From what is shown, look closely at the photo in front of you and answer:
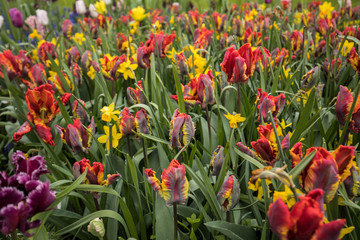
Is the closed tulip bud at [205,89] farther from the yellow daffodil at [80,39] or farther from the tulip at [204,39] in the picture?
the yellow daffodil at [80,39]

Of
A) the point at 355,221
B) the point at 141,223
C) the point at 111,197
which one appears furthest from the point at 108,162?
the point at 355,221

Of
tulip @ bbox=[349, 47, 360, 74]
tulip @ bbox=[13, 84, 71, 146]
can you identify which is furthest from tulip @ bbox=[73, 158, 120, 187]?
tulip @ bbox=[349, 47, 360, 74]

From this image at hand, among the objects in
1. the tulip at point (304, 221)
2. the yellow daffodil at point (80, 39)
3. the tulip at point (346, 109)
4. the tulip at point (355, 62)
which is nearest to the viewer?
the tulip at point (304, 221)

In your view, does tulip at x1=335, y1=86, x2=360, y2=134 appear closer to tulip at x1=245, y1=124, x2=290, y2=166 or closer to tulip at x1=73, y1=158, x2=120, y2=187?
tulip at x1=245, y1=124, x2=290, y2=166

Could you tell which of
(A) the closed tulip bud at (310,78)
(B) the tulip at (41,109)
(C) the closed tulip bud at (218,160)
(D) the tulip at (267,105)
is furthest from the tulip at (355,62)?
(B) the tulip at (41,109)

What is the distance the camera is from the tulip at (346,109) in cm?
99

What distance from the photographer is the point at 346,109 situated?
101 cm

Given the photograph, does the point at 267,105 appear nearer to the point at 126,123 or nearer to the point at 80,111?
the point at 126,123

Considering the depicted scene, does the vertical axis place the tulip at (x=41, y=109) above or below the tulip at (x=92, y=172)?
above

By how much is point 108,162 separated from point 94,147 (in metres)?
0.38

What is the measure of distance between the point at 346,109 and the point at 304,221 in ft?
1.86

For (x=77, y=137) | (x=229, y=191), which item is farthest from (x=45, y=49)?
(x=229, y=191)

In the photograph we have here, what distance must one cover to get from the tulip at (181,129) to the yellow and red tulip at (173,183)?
0.64ft

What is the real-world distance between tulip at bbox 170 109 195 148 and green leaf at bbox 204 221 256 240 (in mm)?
276
